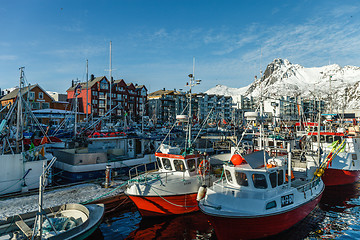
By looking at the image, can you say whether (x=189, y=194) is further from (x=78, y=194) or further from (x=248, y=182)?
(x=78, y=194)

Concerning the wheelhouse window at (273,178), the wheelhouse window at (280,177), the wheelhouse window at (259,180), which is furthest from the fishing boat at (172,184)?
the wheelhouse window at (280,177)

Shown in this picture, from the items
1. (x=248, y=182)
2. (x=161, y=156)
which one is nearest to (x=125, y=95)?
(x=161, y=156)

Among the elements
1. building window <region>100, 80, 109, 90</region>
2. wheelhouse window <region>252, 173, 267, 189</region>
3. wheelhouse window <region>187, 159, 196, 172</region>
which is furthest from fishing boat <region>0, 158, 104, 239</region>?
building window <region>100, 80, 109, 90</region>

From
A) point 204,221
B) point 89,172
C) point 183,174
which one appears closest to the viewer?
point 204,221

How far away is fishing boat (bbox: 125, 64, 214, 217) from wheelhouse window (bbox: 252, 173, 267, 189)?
4.00 metres

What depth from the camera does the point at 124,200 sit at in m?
15.0

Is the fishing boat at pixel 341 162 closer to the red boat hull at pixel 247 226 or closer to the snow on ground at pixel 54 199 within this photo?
the red boat hull at pixel 247 226

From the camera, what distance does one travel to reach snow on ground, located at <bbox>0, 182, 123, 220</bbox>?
472 inches

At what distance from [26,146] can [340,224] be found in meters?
26.2

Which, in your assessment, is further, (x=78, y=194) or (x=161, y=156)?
(x=161, y=156)

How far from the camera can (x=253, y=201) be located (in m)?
10.7

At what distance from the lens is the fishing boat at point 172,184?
13398mm

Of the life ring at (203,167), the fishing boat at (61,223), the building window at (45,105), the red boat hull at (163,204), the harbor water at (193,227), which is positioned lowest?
the harbor water at (193,227)

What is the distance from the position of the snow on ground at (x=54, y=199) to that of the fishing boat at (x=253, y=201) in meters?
7.24
